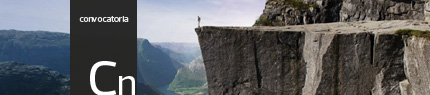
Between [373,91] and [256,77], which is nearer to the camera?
[373,91]

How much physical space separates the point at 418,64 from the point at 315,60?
5.82 m

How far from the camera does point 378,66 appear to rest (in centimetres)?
1892

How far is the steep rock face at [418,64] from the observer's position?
1559cm

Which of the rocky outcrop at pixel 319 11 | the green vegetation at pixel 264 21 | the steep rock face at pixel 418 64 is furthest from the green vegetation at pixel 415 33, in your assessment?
the green vegetation at pixel 264 21

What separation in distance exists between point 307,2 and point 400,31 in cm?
2327

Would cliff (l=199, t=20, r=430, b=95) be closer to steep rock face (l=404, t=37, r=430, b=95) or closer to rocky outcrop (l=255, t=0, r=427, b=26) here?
steep rock face (l=404, t=37, r=430, b=95)

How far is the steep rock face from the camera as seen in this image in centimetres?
1559

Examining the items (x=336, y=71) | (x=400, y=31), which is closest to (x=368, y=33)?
(x=400, y=31)

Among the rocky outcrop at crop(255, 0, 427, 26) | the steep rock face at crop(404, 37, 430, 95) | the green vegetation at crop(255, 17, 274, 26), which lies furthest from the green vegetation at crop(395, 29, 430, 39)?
the green vegetation at crop(255, 17, 274, 26)

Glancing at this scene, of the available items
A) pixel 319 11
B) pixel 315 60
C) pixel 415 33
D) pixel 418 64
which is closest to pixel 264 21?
pixel 319 11

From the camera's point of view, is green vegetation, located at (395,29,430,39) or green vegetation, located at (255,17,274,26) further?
green vegetation, located at (255,17,274,26)

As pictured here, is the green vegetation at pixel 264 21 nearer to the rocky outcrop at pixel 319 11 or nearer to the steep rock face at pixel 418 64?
the rocky outcrop at pixel 319 11

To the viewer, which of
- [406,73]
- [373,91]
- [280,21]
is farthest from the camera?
[280,21]

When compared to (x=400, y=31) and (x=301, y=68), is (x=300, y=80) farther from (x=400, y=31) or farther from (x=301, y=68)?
(x=400, y=31)
